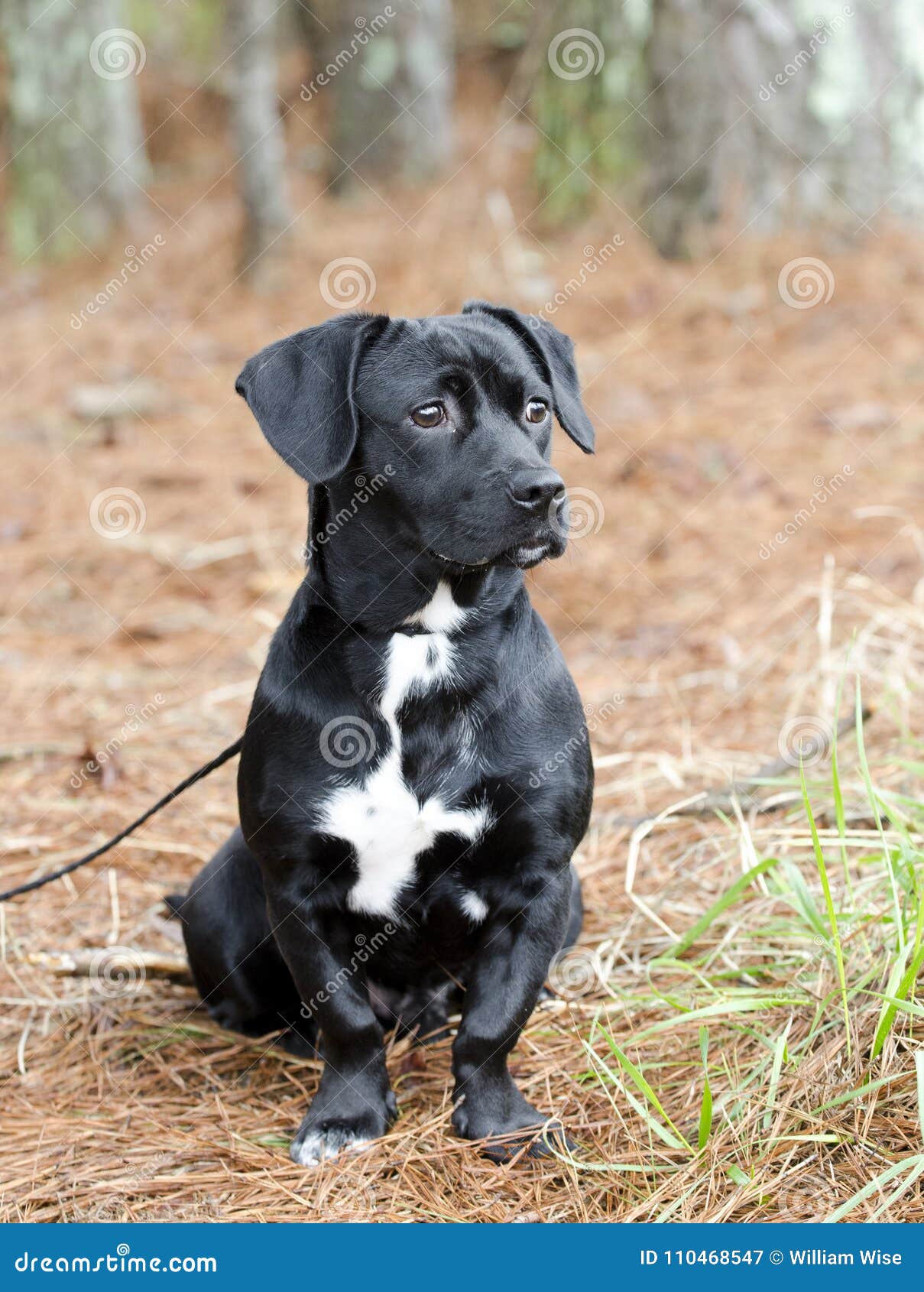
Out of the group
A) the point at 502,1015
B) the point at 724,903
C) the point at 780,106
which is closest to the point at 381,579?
the point at 502,1015

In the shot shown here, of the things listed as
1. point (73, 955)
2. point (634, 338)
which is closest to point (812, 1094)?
point (73, 955)

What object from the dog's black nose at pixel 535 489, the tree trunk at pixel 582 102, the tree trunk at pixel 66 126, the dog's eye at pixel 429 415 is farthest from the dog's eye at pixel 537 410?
the tree trunk at pixel 66 126

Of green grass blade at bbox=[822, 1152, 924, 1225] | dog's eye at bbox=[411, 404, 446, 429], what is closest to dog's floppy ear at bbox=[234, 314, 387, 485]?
dog's eye at bbox=[411, 404, 446, 429]

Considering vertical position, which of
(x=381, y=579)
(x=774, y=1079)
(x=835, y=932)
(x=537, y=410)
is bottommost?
(x=774, y=1079)

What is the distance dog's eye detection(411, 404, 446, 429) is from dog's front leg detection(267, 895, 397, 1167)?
0.98 m

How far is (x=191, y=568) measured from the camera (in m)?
5.86

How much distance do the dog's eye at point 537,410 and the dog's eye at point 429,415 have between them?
201mm

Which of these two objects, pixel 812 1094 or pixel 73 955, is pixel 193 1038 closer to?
pixel 73 955

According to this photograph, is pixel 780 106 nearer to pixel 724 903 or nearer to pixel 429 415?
pixel 429 415

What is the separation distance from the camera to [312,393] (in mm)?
2562

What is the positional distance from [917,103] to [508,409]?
5286 millimetres

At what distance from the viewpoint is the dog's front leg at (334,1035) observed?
8.38ft

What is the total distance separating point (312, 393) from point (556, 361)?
0.59 metres

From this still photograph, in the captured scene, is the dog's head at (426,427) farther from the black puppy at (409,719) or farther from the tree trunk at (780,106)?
the tree trunk at (780,106)
